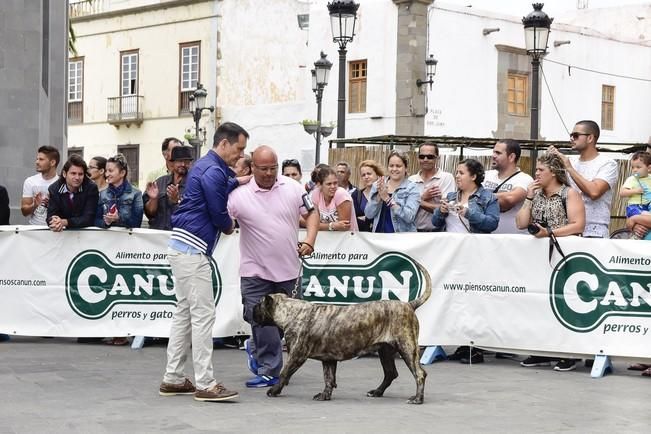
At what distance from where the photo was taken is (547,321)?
10281 millimetres

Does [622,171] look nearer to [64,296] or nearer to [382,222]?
[382,222]

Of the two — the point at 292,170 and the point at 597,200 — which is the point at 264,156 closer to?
the point at 597,200

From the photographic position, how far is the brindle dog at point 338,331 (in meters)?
8.41

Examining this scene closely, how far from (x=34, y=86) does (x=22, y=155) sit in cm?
105

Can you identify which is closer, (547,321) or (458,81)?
(547,321)

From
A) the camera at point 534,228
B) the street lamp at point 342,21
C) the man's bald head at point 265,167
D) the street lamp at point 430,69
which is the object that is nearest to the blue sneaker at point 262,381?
the man's bald head at point 265,167

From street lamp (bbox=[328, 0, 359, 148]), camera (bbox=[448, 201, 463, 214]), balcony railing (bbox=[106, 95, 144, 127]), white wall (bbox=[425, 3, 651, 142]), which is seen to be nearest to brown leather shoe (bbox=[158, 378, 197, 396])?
camera (bbox=[448, 201, 463, 214])

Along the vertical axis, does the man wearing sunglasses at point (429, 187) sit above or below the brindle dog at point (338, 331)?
above

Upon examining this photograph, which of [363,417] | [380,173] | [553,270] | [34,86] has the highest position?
[34,86]

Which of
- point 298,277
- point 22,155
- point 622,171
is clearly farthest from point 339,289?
point 622,171

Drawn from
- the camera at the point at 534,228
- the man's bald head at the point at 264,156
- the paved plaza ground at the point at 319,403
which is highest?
the man's bald head at the point at 264,156

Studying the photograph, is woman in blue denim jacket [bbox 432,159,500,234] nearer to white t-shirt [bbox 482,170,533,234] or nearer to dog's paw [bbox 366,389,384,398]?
white t-shirt [bbox 482,170,533,234]

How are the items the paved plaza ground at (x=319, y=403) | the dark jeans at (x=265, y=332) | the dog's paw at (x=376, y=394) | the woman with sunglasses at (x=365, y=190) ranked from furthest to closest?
the woman with sunglasses at (x=365, y=190), the dark jeans at (x=265, y=332), the dog's paw at (x=376, y=394), the paved plaza ground at (x=319, y=403)

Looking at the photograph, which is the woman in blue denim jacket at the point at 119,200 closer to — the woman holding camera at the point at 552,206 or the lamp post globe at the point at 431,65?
the woman holding camera at the point at 552,206
